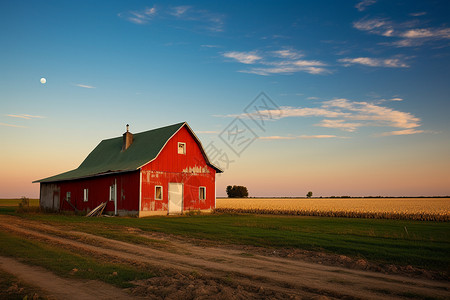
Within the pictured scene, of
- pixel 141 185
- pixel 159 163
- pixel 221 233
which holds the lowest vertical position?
→ pixel 221 233

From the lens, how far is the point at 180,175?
33188 millimetres

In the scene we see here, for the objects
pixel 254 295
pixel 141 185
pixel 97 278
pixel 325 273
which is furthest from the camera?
pixel 141 185

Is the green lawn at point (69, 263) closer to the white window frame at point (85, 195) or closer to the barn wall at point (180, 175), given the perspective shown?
the barn wall at point (180, 175)

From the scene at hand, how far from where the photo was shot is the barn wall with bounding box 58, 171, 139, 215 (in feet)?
100

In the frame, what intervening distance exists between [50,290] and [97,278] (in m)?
1.23

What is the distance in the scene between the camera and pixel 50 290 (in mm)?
7621

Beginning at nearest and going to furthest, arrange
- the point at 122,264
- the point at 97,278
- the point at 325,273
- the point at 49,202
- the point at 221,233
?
the point at 97,278 < the point at 325,273 < the point at 122,264 < the point at 221,233 < the point at 49,202

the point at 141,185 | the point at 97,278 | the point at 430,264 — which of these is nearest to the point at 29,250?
the point at 97,278

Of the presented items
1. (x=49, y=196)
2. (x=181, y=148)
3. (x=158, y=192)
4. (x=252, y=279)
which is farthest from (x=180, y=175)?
(x=252, y=279)

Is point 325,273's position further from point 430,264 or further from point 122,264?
point 122,264

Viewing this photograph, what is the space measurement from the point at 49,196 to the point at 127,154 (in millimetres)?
14019

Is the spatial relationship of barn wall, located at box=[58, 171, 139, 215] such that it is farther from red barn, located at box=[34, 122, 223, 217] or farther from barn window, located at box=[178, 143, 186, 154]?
barn window, located at box=[178, 143, 186, 154]

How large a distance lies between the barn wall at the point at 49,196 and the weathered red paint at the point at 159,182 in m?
4.15

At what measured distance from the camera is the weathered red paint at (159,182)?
30.4 metres
